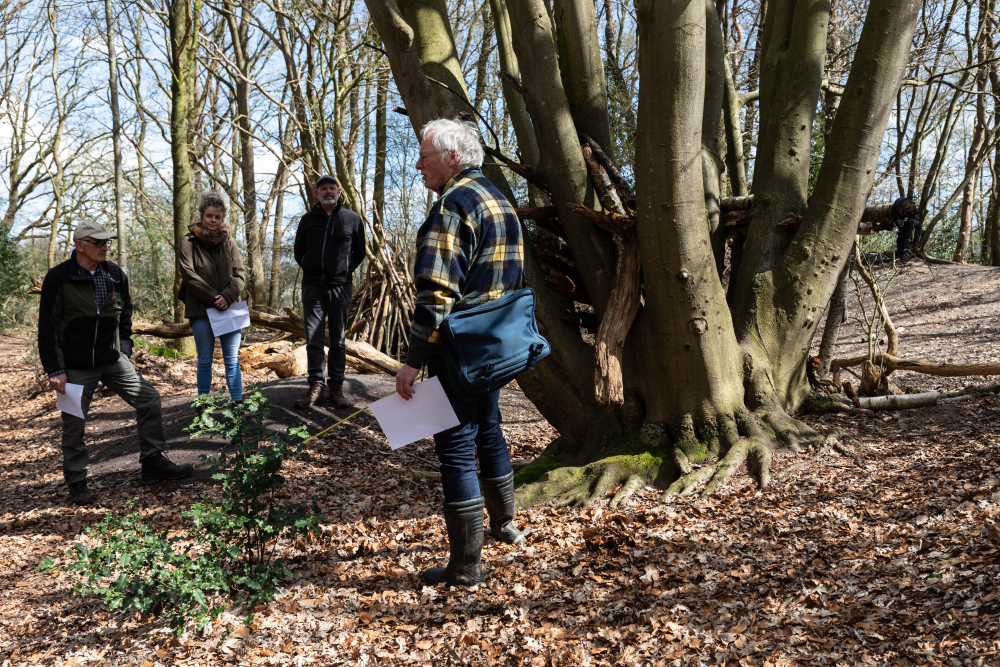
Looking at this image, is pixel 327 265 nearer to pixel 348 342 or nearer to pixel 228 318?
pixel 228 318

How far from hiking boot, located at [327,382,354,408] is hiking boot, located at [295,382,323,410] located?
90mm

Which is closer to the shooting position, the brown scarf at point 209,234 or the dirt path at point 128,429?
the dirt path at point 128,429

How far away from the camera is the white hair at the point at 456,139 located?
8.36 feet

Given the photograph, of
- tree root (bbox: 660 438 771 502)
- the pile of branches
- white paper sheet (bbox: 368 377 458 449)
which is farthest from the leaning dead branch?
the pile of branches

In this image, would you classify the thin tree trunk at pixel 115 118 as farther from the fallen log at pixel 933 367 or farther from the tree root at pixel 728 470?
the fallen log at pixel 933 367

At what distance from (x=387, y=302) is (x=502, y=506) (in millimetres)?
6571

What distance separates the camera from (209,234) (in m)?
4.88

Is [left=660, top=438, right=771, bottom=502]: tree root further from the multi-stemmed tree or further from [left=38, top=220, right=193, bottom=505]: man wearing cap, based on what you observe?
[left=38, top=220, right=193, bottom=505]: man wearing cap

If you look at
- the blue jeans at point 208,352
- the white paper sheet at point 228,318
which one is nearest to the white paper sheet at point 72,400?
the blue jeans at point 208,352

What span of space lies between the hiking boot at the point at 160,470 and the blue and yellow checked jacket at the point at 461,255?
2.61m

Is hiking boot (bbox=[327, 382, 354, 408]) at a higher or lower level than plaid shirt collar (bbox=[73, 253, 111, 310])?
lower

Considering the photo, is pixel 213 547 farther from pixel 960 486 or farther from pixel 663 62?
pixel 960 486

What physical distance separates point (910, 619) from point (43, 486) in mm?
5101

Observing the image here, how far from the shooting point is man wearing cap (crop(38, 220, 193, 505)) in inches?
156
